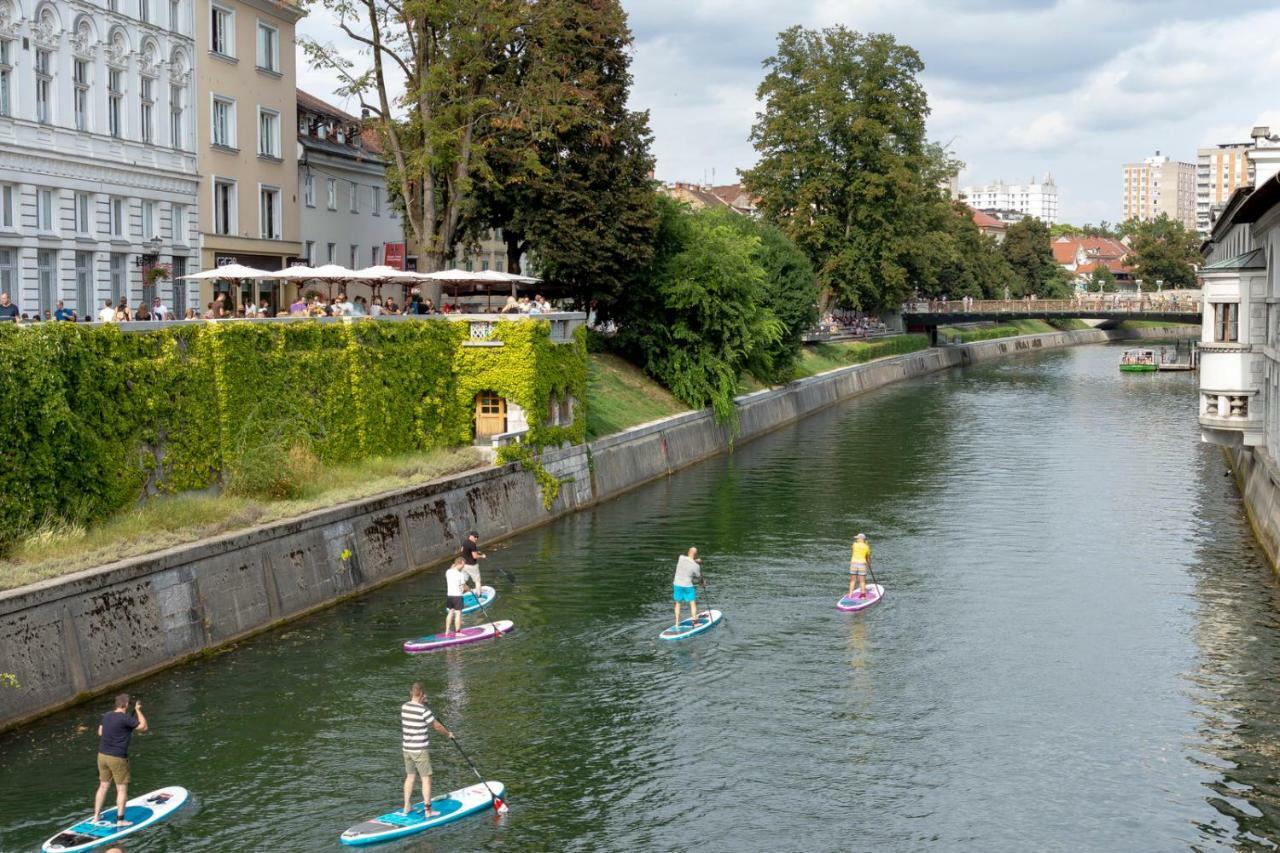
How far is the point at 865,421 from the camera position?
79.1 meters

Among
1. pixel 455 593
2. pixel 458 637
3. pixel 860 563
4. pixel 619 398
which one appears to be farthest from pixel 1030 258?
pixel 458 637

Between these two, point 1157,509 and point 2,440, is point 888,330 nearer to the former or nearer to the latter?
point 1157,509

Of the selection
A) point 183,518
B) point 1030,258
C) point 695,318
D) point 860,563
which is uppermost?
point 1030,258

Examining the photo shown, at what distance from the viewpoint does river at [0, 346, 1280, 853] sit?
21.6 metres

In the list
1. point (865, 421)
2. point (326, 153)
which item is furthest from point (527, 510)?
point (865, 421)

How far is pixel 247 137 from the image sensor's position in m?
58.7

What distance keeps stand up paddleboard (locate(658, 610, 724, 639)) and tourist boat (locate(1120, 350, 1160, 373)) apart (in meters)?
86.8

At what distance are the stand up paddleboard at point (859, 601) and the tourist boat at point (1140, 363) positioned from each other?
83.5 m

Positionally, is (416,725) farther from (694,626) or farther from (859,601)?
(859,601)

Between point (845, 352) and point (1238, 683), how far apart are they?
73498 millimetres

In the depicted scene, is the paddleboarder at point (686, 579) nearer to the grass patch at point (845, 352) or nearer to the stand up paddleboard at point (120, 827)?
the stand up paddleboard at point (120, 827)

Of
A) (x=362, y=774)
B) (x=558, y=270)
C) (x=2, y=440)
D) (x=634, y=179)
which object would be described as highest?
(x=634, y=179)

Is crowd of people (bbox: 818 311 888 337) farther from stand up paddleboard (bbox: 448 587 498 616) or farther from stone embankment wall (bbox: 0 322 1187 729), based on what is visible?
stand up paddleboard (bbox: 448 587 498 616)

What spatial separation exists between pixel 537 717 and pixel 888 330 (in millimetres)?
99332
